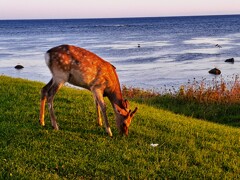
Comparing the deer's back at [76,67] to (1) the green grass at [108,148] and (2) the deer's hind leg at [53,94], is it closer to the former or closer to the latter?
(2) the deer's hind leg at [53,94]

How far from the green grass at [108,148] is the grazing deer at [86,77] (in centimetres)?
56

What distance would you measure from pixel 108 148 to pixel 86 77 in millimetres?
1810

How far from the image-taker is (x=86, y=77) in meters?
9.66

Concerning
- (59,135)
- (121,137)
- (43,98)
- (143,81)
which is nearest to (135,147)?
(121,137)

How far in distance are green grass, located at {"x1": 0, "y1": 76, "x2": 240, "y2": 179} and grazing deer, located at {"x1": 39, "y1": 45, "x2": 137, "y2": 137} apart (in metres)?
0.56

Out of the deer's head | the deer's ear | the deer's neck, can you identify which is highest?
the deer's neck

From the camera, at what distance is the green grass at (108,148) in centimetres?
784

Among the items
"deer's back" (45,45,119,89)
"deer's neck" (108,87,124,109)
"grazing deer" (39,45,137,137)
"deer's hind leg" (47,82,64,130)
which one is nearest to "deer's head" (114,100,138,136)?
"grazing deer" (39,45,137,137)

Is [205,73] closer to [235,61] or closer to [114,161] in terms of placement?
[235,61]

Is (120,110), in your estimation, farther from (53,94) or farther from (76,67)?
(53,94)

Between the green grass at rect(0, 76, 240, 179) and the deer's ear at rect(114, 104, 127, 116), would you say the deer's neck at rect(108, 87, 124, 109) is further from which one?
the green grass at rect(0, 76, 240, 179)

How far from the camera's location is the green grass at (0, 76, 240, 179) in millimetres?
7844

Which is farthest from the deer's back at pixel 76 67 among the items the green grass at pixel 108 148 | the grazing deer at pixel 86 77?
the green grass at pixel 108 148

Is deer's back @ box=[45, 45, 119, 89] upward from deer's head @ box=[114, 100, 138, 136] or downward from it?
upward
